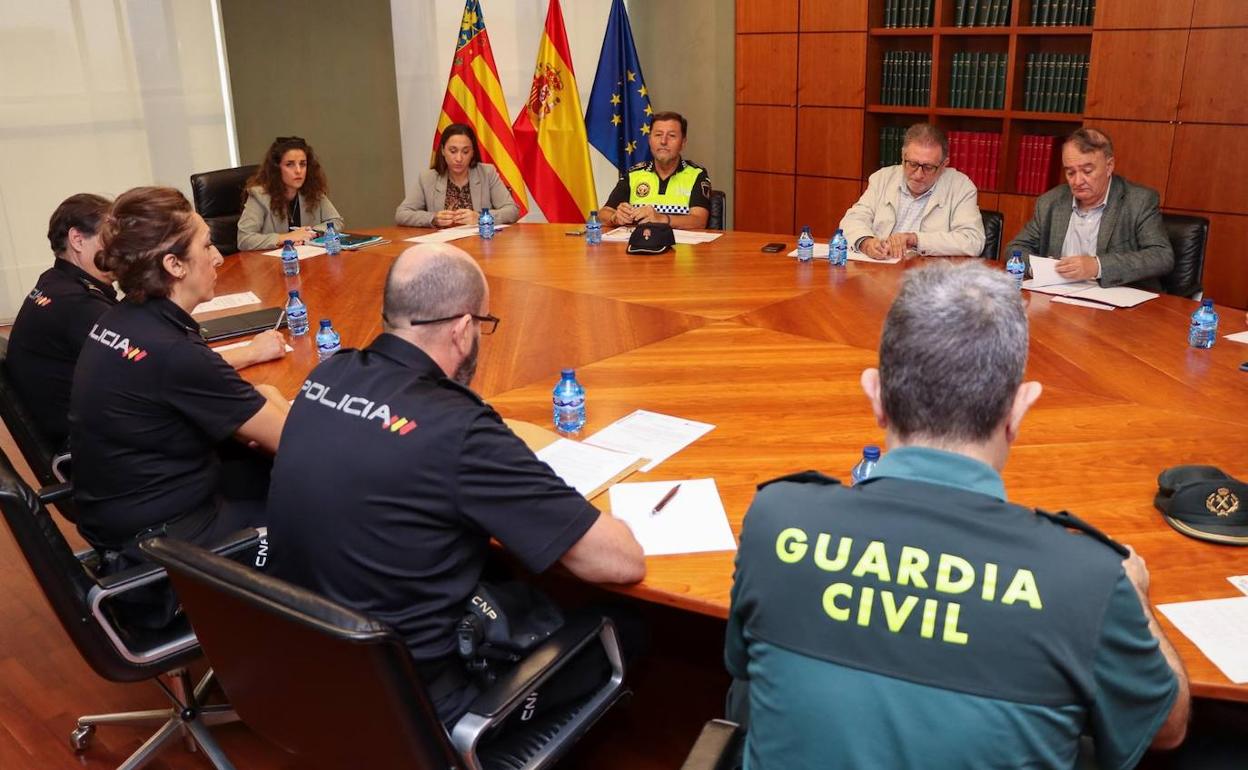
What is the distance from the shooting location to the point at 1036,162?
5.66 metres

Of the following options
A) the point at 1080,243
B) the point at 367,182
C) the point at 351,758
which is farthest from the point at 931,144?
the point at 367,182

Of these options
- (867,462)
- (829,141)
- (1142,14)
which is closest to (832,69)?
(829,141)

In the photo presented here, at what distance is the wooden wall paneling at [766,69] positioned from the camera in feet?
21.0

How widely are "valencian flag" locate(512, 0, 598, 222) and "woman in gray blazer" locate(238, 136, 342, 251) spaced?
6.61ft

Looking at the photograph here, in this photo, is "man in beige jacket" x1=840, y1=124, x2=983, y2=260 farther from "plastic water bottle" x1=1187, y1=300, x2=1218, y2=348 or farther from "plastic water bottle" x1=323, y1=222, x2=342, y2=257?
"plastic water bottle" x1=323, y1=222, x2=342, y2=257

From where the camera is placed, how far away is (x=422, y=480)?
64.2 inches

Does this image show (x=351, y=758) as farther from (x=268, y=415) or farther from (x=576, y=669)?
(x=268, y=415)

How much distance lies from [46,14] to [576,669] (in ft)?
18.9

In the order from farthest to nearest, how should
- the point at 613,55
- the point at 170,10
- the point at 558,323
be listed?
the point at 613,55 → the point at 170,10 → the point at 558,323

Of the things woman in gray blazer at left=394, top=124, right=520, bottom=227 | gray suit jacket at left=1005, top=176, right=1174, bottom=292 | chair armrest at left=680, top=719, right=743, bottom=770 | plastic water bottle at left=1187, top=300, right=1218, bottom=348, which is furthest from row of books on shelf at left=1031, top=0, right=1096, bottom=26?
chair armrest at left=680, top=719, right=743, bottom=770

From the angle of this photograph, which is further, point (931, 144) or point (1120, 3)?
point (1120, 3)

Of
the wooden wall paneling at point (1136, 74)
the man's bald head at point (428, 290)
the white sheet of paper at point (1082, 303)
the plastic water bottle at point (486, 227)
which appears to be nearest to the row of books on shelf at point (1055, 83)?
the wooden wall paneling at point (1136, 74)

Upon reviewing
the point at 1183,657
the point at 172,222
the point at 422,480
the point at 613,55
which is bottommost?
the point at 1183,657

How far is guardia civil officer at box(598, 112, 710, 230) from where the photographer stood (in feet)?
16.5
